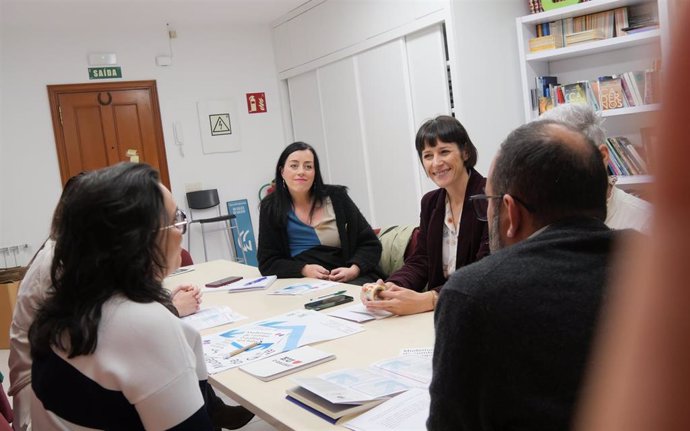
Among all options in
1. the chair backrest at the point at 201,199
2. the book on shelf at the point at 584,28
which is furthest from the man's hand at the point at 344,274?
the chair backrest at the point at 201,199

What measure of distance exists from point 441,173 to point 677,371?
2368mm

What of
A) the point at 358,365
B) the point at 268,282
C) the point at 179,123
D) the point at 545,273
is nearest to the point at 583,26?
the point at 268,282

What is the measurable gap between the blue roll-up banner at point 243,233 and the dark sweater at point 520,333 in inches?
232

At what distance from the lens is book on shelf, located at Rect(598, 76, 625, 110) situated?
3.86 metres

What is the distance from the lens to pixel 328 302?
231 centimetres

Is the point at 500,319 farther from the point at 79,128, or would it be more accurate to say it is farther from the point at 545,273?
the point at 79,128

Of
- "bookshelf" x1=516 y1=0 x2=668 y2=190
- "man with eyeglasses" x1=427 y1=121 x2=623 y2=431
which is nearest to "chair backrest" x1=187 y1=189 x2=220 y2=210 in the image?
"bookshelf" x1=516 y1=0 x2=668 y2=190

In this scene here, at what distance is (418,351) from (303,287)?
3.62ft

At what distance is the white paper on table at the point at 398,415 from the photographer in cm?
123

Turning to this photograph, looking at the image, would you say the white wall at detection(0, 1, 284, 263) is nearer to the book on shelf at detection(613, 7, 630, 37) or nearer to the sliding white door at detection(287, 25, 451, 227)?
the sliding white door at detection(287, 25, 451, 227)

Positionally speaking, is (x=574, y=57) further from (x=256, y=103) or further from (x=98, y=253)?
(x=98, y=253)

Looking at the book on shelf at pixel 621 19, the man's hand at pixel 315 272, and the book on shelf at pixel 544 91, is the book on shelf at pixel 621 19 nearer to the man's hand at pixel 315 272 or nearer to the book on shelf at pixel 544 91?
the book on shelf at pixel 544 91

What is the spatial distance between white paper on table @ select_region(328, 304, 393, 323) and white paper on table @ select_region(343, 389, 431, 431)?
2.22 ft

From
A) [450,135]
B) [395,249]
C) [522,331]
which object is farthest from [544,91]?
[522,331]
